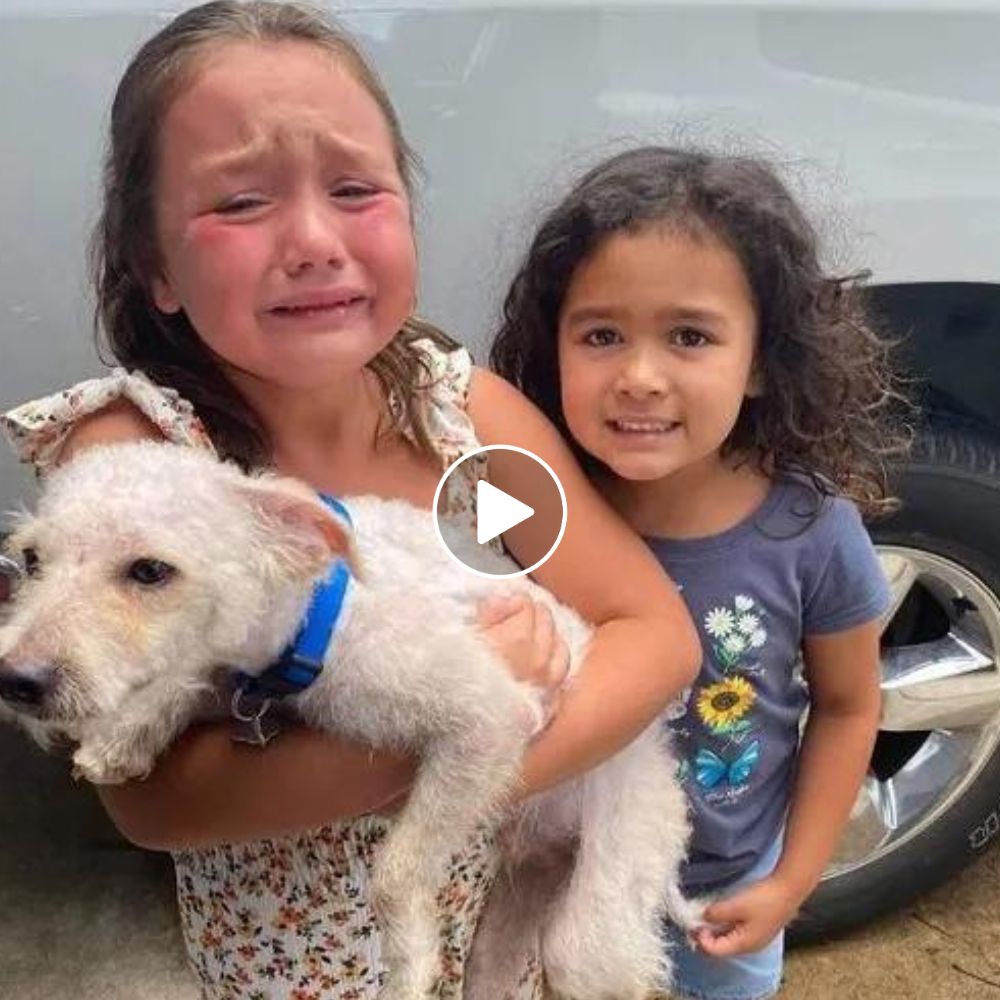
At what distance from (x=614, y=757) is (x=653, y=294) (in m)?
0.54

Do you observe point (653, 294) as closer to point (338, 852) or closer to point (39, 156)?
point (338, 852)

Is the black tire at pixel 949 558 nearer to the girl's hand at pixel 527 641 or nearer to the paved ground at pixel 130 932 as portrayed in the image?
the paved ground at pixel 130 932

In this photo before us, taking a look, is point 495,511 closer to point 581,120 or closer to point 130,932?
point 581,120

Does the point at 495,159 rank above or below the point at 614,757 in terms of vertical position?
above

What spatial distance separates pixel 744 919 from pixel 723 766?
0.21 meters

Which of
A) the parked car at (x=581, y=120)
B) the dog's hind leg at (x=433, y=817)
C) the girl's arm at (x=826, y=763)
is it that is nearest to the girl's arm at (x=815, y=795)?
the girl's arm at (x=826, y=763)

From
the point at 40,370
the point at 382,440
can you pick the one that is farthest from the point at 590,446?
the point at 40,370

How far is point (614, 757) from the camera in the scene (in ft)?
5.74

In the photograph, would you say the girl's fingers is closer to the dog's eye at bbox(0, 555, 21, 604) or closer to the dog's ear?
the dog's ear

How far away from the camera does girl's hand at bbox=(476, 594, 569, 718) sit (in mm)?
1557

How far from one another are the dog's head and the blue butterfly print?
0.68 metres

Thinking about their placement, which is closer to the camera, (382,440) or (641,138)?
(382,440)

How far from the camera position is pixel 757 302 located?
1.79 m

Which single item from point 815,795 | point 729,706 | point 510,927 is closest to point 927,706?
point 815,795
